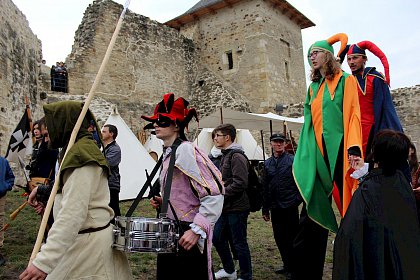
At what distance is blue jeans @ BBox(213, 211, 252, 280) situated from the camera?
400 centimetres

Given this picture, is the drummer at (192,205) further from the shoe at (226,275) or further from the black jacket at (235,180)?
the shoe at (226,275)

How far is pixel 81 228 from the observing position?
2127mm

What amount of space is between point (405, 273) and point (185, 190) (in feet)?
4.41

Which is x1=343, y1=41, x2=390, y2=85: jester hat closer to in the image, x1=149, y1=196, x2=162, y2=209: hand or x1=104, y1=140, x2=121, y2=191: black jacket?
x1=149, y1=196, x2=162, y2=209: hand

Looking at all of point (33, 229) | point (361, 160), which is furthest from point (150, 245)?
point (33, 229)

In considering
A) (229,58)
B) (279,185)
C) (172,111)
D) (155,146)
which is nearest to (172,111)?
(172,111)

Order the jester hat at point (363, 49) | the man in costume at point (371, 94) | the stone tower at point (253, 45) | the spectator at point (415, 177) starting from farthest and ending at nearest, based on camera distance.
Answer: the stone tower at point (253, 45) < the jester hat at point (363, 49) < the man in costume at point (371, 94) < the spectator at point (415, 177)

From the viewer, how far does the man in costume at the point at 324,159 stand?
9.70ft

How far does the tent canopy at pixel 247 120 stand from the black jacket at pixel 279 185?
516 cm

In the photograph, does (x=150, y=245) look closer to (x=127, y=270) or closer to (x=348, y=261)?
(x=127, y=270)

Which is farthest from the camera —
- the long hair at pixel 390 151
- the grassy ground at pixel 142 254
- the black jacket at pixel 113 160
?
the black jacket at pixel 113 160

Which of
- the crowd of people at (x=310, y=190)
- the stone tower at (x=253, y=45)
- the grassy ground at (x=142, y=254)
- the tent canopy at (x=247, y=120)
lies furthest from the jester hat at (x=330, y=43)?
the stone tower at (x=253, y=45)

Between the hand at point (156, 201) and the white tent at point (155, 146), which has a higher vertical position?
the white tent at point (155, 146)

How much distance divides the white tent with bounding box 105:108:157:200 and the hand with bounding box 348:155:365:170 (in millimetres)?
6874
